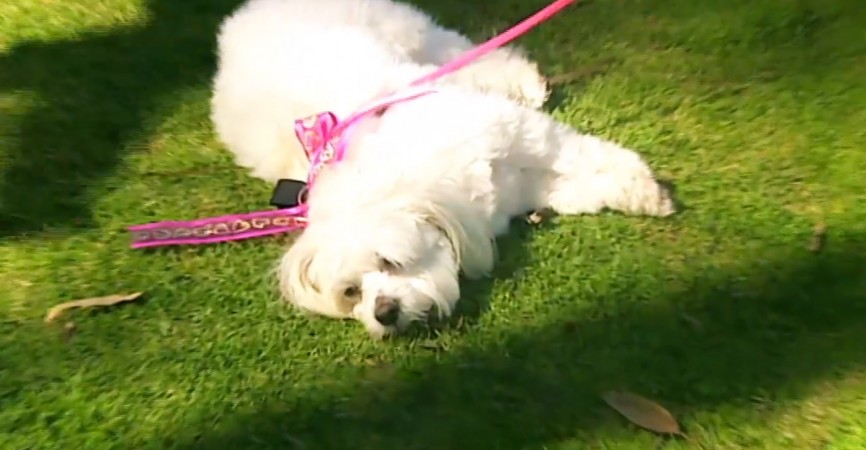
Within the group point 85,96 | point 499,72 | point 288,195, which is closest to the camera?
point 288,195

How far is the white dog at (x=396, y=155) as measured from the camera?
236 cm

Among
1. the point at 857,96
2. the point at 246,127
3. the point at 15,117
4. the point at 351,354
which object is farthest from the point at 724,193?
the point at 15,117

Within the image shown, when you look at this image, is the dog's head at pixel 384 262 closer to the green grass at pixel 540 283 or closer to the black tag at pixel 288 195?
the green grass at pixel 540 283

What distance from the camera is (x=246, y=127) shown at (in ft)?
9.56

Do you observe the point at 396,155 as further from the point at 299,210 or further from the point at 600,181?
the point at 600,181

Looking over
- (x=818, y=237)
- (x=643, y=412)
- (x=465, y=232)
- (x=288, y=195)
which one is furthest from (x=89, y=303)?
(x=818, y=237)

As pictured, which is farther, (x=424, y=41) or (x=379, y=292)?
(x=424, y=41)

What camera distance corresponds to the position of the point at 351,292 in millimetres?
2402

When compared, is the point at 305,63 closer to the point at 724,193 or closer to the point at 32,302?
the point at 32,302

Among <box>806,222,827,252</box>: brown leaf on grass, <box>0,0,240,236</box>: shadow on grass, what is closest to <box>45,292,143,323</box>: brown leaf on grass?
<box>0,0,240,236</box>: shadow on grass

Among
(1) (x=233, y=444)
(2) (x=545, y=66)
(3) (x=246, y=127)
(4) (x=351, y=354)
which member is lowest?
(1) (x=233, y=444)

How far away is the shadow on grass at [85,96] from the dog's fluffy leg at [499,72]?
0.80 m

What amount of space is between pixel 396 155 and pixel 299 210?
1.08 feet

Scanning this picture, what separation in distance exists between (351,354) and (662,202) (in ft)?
2.95
